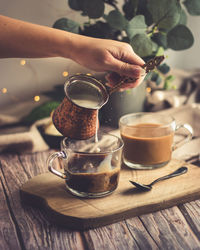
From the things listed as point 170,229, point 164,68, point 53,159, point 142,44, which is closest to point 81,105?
point 53,159

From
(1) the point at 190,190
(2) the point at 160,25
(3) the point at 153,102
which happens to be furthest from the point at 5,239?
(3) the point at 153,102

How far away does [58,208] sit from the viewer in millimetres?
961

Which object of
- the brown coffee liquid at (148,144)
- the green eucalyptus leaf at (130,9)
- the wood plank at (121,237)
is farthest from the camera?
the green eucalyptus leaf at (130,9)

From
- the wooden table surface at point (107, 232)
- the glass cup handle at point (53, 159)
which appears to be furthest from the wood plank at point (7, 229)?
the glass cup handle at point (53, 159)

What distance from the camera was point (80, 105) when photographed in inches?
38.0

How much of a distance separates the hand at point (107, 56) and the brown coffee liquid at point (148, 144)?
183 mm

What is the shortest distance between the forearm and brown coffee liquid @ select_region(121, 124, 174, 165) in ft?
1.11

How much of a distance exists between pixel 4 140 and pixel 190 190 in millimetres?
717

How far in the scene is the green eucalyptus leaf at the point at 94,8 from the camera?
4.72 ft

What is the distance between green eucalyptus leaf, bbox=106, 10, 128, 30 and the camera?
4.63 ft

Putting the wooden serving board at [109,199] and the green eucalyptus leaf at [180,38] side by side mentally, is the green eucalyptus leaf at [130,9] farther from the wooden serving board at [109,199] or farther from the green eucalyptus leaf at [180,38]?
the wooden serving board at [109,199]

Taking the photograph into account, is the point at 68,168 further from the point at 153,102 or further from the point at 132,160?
the point at 153,102

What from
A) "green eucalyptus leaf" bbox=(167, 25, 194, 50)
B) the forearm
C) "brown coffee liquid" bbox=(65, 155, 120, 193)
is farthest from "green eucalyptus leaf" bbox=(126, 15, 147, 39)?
"brown coffee liquid" bbox=(65, 155, 120, 193)

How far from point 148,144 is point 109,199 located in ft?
0.85
